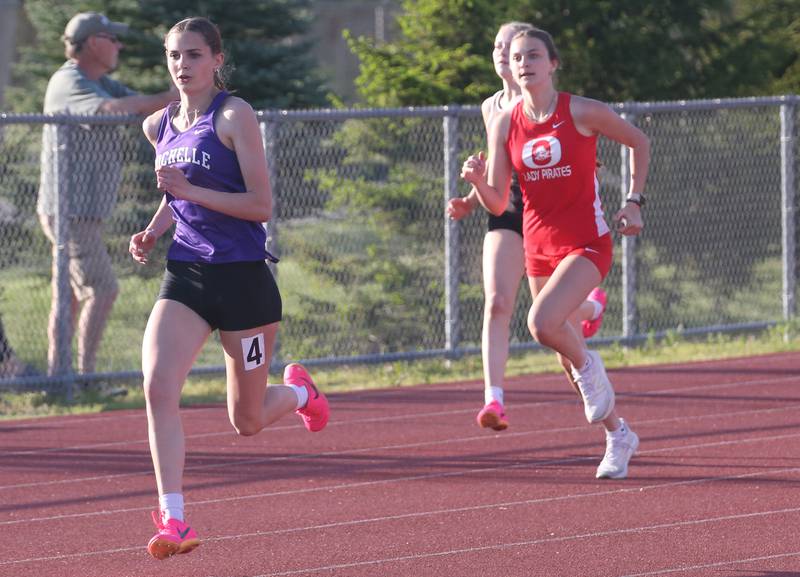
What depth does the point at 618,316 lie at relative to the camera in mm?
13000

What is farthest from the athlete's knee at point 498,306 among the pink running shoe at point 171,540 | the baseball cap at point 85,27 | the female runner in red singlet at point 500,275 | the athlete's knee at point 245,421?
the baseball cap at point 85,27

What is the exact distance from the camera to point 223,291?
221 inches

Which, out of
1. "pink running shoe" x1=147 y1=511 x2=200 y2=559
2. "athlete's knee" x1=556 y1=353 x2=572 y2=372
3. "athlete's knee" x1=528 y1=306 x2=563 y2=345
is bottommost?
"pink running shoe" x1=147 y1=511 x2=200 y2=559

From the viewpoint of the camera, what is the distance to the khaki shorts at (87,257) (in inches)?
406

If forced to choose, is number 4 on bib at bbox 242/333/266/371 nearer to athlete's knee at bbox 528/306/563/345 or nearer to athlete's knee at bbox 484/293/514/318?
athlete's knee at bbox 528/306/563/345

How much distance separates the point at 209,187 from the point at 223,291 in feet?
1.30

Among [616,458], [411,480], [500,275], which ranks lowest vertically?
[411,480]

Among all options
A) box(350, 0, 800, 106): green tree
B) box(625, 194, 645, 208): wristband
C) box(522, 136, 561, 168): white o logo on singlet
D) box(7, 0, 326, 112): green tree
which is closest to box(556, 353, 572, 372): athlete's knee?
box(625, 194, 645, 208): wristband

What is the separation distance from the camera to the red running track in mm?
5805

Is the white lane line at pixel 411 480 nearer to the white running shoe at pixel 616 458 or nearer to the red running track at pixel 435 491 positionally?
the red running track at pixel 435 491

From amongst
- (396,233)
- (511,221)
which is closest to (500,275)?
(511,221)

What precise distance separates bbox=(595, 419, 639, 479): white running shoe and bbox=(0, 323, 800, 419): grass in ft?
10.4

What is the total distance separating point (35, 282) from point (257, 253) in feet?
23.1

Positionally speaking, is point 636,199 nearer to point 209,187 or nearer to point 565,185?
point 565,185
